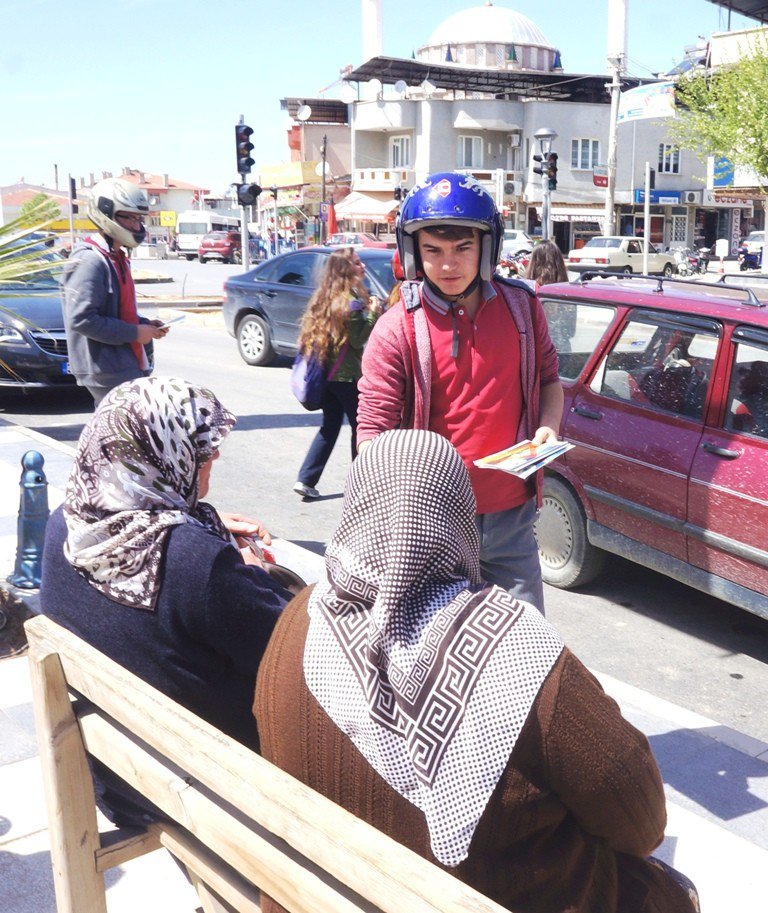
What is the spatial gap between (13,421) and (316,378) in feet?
15.4

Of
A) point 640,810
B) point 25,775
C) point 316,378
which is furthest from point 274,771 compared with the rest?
point 316,378

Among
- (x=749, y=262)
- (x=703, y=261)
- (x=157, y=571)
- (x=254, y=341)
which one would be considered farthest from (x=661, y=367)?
(x=703, y=261)

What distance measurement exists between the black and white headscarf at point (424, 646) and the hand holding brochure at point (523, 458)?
1011mm

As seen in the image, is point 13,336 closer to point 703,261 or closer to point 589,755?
point 589,755

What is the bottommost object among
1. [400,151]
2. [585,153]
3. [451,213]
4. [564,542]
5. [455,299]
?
[564,542]

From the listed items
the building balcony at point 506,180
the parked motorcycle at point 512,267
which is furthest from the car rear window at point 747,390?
the building balcony at point 506,180

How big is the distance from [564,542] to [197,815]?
3.89 meters

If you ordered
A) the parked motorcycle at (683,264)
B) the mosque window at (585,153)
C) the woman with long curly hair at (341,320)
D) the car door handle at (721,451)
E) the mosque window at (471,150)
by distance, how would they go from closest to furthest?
the car door handle at (721,451) → the woman with long curly hair at (341,320) → the parked motorcycle at (683,264) → the mosque window at (585,153) → the mosque window at (471,150)

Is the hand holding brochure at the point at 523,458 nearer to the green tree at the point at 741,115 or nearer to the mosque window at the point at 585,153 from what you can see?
the green tree at the point at 741,115

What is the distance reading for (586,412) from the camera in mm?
5309

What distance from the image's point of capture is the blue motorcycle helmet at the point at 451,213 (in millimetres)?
3117

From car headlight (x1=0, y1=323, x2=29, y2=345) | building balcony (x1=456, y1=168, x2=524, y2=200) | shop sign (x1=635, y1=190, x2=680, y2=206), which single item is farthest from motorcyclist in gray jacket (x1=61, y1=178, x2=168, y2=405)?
shop sign (x1=635, y1=190, x2=680, y2=206)

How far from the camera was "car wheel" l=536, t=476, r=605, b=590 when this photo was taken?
17.9 ft

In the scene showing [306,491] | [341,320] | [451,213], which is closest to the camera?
[451,213]
